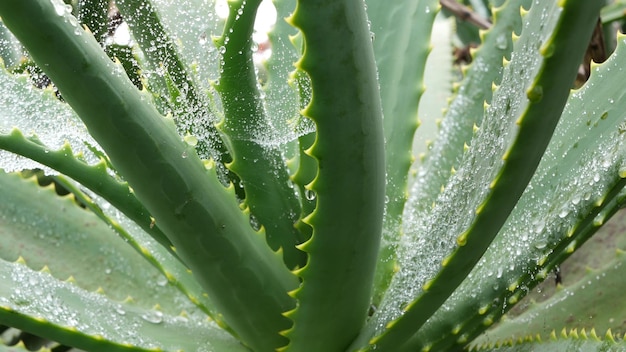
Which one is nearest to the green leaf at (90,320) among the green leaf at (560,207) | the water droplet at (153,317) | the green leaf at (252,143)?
the water droplet at (153,317)

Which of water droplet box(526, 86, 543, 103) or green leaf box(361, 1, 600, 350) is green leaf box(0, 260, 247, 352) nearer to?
green leaf box(361, 1, 600, 350)

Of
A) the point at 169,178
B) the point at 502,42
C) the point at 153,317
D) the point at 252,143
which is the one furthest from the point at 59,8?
the point at 502,42

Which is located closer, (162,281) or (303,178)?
(303,178)

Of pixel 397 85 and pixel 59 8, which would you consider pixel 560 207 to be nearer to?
pixel 397 85

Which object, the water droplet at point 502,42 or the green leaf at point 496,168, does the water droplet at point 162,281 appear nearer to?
the green leaf at point 496,168

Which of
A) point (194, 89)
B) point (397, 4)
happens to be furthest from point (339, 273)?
point (397, 4)

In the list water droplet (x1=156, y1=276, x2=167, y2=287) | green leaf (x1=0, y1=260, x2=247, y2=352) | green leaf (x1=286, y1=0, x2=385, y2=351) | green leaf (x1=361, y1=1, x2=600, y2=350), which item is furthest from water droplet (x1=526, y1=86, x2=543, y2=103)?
water droplet (x1=156, y1=276, x2=167, y2=287)

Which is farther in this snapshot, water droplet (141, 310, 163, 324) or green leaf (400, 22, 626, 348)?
water droplet (141, 310, 163, 324)

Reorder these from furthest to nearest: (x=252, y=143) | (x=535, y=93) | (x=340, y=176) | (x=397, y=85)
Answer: (x=397, y=85), (x=252, y=143), (x=340, y=176), (x=535, y=93)
